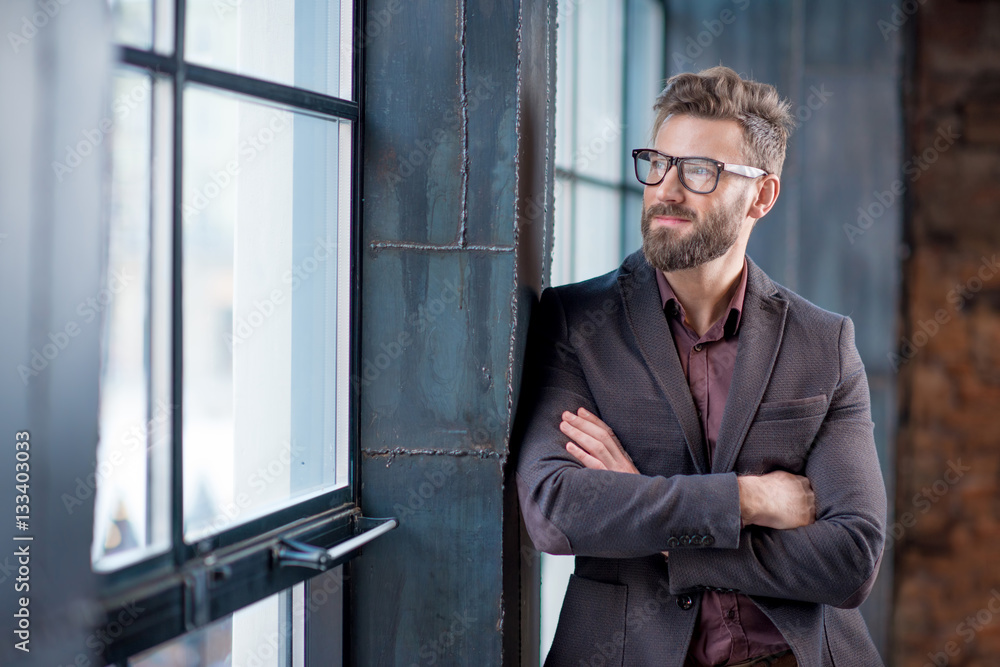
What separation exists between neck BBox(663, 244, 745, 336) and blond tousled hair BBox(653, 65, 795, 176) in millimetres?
228

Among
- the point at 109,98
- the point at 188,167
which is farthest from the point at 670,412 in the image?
the point at 109,98

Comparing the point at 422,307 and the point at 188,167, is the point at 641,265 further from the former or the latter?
the point at 188,167

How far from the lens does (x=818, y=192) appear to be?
12.6 feet

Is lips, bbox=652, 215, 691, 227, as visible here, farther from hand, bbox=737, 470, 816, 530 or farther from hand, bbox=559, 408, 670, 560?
hand, bbox=737, 470, 816, 530

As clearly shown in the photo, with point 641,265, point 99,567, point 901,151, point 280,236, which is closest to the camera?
point 99,567

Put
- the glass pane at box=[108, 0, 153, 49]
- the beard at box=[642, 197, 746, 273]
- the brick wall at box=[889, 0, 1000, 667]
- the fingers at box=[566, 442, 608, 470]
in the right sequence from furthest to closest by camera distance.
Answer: the brick wall at box=[889, 0, 1000, 667] < the beard at box=[642, 197, 746, 273] < the fingers at box=[566, 442, 608, 470] < the glass pane at box=[108, 0, 153, 49]

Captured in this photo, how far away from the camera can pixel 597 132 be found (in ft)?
10.7

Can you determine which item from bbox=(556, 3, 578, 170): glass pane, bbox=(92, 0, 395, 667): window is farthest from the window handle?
bbox=(556, 3, 578, 170): glass pane

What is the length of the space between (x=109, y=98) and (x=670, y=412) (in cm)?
119

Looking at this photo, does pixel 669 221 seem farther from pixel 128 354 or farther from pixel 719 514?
pixel 128 354

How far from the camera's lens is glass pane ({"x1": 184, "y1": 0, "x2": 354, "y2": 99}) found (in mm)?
1287

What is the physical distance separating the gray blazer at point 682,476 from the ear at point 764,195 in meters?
0.16

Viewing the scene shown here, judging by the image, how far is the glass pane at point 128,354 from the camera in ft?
3.69

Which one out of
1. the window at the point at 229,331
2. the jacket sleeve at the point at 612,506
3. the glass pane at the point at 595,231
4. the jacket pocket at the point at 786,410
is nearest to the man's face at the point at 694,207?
the jacket pocket at the point at 786,410
